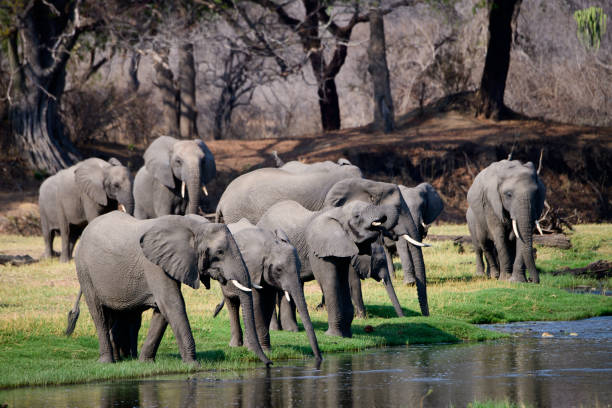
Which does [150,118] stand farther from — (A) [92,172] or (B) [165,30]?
(A) [92,172]

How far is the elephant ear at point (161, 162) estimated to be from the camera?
72.7ft

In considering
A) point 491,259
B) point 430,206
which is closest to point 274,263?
point 430,206

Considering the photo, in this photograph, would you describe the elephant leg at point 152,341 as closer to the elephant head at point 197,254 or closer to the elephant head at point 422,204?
the elephant head at point 197,254

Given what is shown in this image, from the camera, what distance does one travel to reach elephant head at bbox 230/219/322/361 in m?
11.1

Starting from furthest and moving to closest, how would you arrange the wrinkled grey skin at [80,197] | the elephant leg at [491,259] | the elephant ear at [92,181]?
the elephant ear at [92,181]
the wrinkled grey skin at [80,197]
the elephant leg at [491,259]

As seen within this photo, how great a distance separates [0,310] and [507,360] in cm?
764

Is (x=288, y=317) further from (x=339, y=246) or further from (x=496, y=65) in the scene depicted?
(x=496, y=65)

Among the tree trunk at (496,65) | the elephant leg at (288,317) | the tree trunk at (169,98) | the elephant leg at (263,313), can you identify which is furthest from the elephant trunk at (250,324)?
the tree trunk at (169,98)

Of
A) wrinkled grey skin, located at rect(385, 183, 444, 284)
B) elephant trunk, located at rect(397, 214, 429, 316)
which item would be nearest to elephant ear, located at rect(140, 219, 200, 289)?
elephant trunk, located at rect(397, 214, 429, 316)

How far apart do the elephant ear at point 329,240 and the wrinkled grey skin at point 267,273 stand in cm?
69

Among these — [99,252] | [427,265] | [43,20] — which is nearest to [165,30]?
[43,20]

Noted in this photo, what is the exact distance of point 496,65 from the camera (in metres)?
38.3

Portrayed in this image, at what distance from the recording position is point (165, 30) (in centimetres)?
3603

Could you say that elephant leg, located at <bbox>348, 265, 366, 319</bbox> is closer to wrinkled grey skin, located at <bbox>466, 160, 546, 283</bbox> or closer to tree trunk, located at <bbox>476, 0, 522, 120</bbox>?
wrinkled grey skin, located at <bbox>466, 160, 546, 283</bbox>
